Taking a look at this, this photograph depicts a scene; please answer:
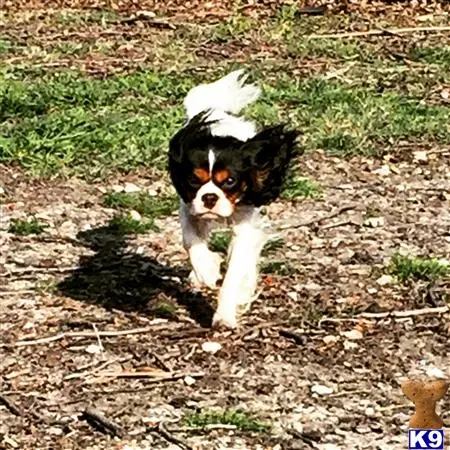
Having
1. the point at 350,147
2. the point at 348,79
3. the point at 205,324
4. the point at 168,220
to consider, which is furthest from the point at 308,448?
the point at 348,79

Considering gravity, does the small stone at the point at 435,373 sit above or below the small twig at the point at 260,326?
below

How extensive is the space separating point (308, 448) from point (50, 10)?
10385 mm

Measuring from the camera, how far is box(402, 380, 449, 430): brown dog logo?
4609 mm

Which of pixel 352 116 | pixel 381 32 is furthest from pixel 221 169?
pixel 381 32

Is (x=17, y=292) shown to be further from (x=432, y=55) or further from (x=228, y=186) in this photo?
(x=432, y=55)

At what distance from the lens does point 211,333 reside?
628 cm

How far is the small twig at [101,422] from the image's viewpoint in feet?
17.3

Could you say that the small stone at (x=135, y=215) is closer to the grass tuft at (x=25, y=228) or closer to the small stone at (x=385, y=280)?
the grass tuft at (x=25, y=228)

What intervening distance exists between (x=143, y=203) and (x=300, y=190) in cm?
A: 91

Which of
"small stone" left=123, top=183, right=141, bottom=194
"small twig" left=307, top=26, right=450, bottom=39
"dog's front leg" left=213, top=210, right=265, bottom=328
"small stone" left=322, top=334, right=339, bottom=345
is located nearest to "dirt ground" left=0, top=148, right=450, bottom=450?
"small stone" left=322, top=334, right=339, bottom=345

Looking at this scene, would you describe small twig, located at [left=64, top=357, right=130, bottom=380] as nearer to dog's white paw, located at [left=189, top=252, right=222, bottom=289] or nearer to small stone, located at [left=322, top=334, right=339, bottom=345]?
dog's white paw, located at [left=189, top=252, right=222, bottom=289]

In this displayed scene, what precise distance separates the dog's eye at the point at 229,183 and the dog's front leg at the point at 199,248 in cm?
33

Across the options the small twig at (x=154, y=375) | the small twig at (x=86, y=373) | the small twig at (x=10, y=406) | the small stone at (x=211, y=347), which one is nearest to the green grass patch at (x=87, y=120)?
the small stone at (x=211, y=347)

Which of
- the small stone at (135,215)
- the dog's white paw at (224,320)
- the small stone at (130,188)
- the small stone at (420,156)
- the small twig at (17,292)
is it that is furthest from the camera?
the small stone at (420,156)
